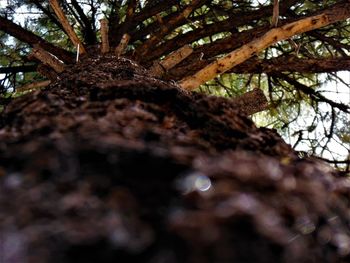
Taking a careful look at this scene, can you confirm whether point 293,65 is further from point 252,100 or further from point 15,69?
point 15,69

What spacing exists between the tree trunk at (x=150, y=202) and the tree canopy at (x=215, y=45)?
181cm

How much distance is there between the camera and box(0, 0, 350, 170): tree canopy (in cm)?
239

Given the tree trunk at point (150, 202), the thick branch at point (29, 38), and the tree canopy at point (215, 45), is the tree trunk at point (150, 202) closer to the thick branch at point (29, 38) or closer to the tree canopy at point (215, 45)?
the tree canopy at point (215, 45)

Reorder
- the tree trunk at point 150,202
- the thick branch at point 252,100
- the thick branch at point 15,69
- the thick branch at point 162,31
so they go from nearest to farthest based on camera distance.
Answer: the tree trunk at point 150,202 < the thick branch at point 252,100 < the thick branch at point 162,31 < the thick branch at point 15,69

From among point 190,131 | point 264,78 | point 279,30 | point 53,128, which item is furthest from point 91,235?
point 264,78

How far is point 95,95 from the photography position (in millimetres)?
817

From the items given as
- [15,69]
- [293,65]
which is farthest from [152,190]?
[15,69]

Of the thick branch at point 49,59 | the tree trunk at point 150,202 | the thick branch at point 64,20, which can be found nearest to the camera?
the tree trunk at point 150,202

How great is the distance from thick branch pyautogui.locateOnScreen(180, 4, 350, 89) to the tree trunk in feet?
5.62

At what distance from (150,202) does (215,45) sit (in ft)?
9.47

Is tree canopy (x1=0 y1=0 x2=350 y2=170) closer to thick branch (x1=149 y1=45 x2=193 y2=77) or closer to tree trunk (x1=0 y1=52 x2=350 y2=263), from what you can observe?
thick branch (x1=149 y1=45 x2=193 y2=77)

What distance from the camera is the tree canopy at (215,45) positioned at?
7.83 feet

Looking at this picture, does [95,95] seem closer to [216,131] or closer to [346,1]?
[216,131]

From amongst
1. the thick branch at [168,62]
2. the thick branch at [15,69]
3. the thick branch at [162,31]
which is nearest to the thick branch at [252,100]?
the thick branch at [168,62]
